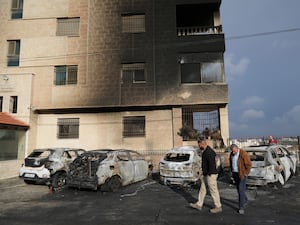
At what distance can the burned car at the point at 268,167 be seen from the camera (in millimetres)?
9398

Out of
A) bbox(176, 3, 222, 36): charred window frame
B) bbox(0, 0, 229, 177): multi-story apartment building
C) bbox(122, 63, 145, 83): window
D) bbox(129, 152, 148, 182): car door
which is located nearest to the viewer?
bbox(129, 152, 148, 182): car door

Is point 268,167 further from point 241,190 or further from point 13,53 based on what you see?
point 13,53

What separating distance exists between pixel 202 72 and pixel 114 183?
9922 mm

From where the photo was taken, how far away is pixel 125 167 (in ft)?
34.0

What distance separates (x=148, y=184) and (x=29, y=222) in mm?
5735

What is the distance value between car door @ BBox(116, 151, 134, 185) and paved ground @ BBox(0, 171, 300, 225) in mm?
367

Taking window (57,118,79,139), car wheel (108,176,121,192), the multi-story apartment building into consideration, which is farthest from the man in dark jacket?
window (57,118,79,139)

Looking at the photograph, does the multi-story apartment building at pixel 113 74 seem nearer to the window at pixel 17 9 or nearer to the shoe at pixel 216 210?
the window at pixel 17 9

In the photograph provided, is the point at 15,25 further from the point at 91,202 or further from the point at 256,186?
Answer: the point at 256,186

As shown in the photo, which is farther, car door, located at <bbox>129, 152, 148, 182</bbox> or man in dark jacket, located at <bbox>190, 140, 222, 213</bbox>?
car door, located at <bbox>129, 152, 148, 182</bbox>

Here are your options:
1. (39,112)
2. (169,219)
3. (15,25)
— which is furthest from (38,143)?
(169,219)

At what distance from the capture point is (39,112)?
17.7 m

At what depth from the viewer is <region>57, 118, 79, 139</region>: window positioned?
1753cm

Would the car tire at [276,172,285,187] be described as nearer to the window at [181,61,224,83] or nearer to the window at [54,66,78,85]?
the window at [181,61,224,83]
